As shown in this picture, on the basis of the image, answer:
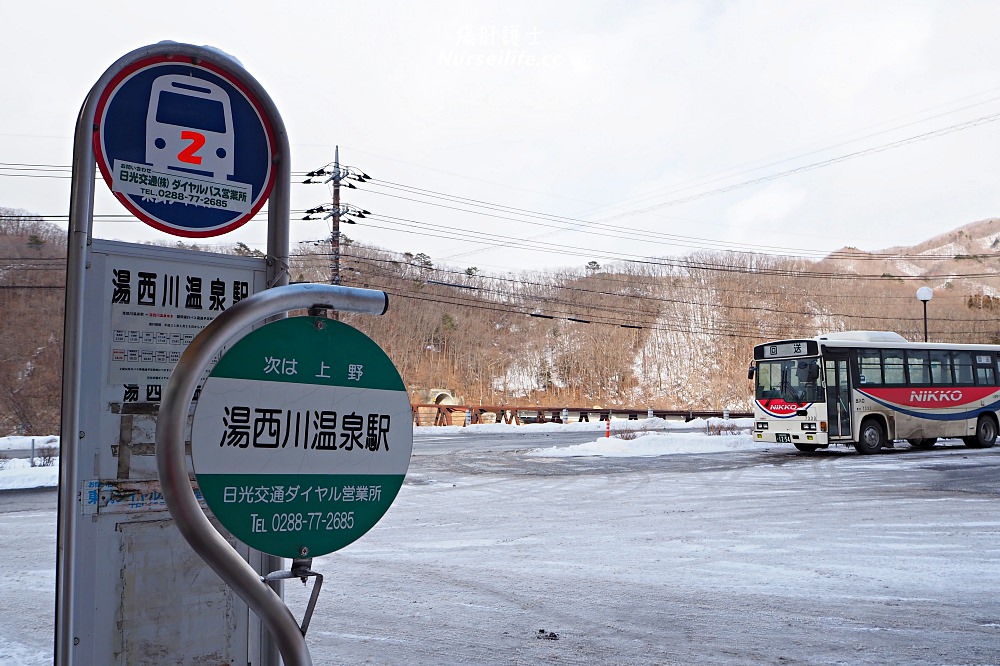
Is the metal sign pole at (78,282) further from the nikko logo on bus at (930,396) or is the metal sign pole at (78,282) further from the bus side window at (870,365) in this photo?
the nikko logo on bus at (930,396)

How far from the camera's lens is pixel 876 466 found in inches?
765

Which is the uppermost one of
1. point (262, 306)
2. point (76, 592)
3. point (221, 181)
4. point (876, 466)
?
point (221, 181)

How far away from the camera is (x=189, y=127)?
10.3 feet

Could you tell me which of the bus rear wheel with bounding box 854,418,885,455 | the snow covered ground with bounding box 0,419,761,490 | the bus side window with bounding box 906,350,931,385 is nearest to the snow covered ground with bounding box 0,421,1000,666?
the snow covered ground with bounding box 0,419,761,490

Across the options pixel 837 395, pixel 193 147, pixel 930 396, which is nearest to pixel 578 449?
pixel 837 395

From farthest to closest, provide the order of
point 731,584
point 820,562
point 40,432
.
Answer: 1. point 40,432
2. point 820,562
3. point 731,584

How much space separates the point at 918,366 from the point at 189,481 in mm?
26433

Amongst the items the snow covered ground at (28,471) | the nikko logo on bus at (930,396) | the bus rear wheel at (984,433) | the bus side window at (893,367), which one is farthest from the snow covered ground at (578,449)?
the bus rear wheel at (984,433)

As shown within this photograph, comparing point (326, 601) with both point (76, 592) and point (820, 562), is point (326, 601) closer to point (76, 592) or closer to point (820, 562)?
point (76, 592)

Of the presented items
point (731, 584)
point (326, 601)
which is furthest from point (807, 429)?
point (326, 601)

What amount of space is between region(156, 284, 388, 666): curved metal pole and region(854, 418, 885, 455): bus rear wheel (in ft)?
78.3

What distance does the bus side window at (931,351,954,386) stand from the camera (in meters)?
24.6

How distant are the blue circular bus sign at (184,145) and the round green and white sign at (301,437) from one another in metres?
1.41

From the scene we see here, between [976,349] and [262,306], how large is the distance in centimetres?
2892
